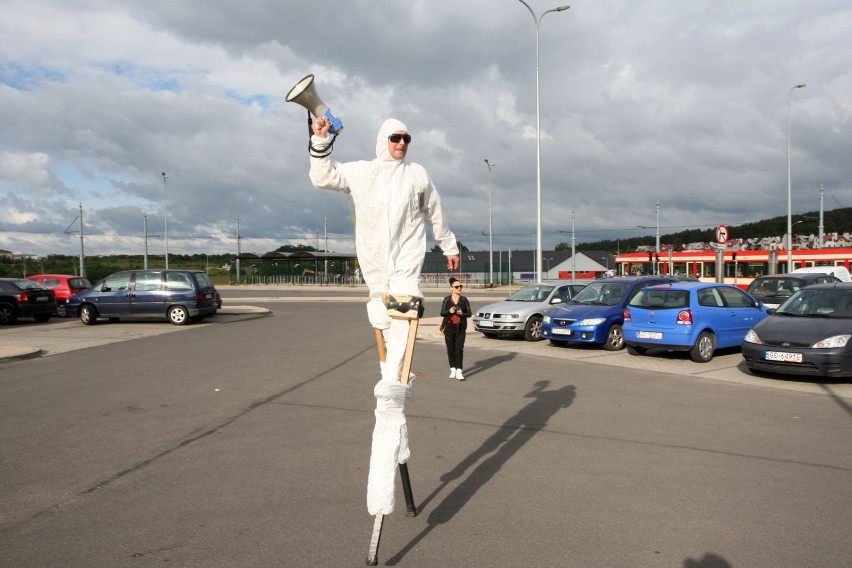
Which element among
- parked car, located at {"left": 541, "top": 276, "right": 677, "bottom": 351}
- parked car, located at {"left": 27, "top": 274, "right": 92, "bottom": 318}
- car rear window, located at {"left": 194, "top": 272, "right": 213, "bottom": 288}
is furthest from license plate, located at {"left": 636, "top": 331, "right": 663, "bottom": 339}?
parked car, located at {"left": 27, "top": 274, "right": 92, "bottom": 318}

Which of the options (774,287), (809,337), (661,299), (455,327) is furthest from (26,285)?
(774,287)

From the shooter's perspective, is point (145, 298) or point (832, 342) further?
point (145, 298)

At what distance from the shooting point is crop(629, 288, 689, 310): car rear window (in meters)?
13.1

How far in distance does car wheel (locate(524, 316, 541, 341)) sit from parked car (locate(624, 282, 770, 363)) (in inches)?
133

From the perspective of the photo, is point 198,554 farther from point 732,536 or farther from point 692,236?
point 692,236

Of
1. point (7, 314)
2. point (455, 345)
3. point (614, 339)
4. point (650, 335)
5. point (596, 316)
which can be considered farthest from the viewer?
point (7, 314)

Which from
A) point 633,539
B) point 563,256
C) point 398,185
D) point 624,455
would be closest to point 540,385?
point 624,455

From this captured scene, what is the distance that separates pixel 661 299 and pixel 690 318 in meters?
0.77

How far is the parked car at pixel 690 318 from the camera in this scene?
1288 centimetres

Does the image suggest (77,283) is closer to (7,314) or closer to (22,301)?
(22,301)

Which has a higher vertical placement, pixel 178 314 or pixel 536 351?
pixel 178 314

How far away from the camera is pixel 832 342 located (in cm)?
1016

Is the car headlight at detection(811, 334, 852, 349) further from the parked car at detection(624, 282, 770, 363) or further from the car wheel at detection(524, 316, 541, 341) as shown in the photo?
the car wheel at detection(524, 316, 541, 341)

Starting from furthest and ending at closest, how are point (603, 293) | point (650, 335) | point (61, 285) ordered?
point (61, 285)
point (603, 293)
point (650, 335)
